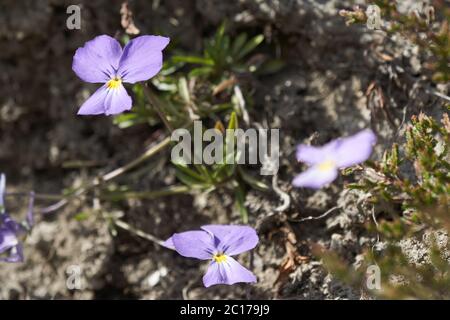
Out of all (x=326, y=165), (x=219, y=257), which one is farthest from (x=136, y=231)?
(x=326, y=165)

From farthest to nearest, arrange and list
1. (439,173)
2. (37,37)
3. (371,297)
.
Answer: (37,37) < (371,297) < (439,173)

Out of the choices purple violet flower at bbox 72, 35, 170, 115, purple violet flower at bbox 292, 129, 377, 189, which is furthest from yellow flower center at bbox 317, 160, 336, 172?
purple violet flower at bbox 72, 35, 170, 115

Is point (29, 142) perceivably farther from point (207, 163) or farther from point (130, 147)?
point (207, 163)

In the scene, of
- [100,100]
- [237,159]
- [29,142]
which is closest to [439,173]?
[237,159]

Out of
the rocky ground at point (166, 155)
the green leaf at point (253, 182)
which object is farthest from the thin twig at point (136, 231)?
the green leaf at point (253, 182)

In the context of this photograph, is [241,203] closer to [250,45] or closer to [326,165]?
[250,45]
